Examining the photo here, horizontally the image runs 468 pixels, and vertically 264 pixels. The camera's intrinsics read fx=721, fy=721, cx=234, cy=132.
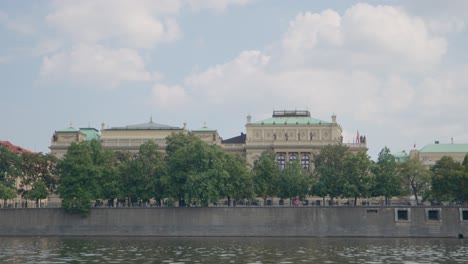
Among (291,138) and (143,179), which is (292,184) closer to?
(143,179)

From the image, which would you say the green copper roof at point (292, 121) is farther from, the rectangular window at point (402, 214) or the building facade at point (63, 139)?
the rectangular window at point (402, 214)

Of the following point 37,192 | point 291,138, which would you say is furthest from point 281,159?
point 37,192

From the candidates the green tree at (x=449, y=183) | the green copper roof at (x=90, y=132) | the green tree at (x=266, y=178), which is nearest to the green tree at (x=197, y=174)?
the green tree at (x=266, y=178)

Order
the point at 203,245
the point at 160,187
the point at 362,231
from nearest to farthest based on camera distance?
the point at 203,245 → the point at 362,231 → the point at 160,187

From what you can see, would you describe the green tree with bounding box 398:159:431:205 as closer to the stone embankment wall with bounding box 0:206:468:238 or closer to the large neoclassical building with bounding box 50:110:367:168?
the stone embankment wall with bounding box 0:206:468:238

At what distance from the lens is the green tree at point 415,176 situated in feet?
407

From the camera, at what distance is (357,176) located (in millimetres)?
114188

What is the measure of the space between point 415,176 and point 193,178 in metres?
42.5

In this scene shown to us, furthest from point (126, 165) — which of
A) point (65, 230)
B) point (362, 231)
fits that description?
point (362, 231)

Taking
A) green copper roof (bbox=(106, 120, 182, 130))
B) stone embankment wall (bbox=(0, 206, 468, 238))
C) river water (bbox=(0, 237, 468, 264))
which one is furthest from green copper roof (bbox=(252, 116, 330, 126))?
river water (bbox=(0, 237, 468, 264))

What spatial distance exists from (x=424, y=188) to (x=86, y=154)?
58.7 m

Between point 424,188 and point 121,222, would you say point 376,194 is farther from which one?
point 121,222

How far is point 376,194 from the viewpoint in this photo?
114312 mm

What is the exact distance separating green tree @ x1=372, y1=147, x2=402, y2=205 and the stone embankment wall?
10.1 m
